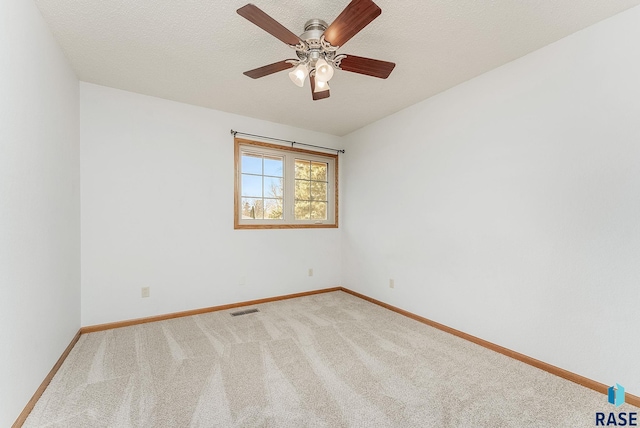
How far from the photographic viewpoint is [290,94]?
3.01m

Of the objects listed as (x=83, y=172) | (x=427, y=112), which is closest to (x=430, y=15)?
(x=427, y=112)

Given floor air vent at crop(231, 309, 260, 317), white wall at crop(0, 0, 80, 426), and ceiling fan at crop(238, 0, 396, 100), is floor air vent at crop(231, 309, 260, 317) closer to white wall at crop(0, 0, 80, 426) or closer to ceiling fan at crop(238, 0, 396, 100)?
white wall at crop(0, 0, 80, 426)

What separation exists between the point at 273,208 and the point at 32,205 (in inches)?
99.0

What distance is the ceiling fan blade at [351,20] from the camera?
1390 mm

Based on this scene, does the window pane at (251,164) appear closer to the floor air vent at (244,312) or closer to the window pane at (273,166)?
the window pane at (273,166)

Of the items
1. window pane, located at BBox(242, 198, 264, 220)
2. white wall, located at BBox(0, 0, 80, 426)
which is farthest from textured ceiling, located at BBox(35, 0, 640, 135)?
window pane, located at BBox(242, 198, 264, 220)

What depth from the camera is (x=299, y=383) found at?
1923 millimetres

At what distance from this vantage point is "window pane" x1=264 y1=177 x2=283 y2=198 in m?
3.92

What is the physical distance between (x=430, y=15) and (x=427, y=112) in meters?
1.35

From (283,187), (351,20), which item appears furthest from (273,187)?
(351,20)

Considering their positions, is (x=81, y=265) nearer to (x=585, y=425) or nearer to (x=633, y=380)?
(x=585, y=425)

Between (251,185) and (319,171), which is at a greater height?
(319,171)

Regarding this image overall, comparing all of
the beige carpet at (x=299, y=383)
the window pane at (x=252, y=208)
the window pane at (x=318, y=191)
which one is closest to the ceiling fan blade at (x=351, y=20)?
the beige carpet at (x=299, y=383)

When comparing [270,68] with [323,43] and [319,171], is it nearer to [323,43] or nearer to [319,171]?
[323,43]
